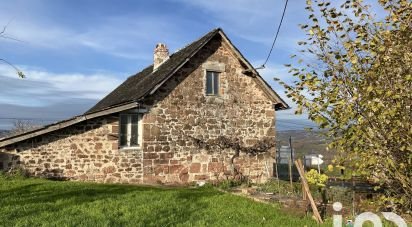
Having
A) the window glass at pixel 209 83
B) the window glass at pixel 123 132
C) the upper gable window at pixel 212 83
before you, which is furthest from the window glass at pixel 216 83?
the window glass at pixel 123 132

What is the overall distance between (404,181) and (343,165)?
830 millimetres

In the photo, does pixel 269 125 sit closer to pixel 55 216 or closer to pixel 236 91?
pixel 236 91

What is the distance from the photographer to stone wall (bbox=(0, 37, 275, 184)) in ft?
50.2

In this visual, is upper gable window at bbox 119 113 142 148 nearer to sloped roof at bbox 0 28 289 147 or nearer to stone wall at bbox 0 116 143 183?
stone wall at bbox 0 116 143 183

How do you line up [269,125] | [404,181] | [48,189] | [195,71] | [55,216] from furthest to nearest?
1. [269,125]
2. [195,71]
3. [48,189]
4. [55,216]
5. [404,181]

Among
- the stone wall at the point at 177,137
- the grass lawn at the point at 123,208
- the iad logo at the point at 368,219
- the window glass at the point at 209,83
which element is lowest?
the grass lawn at the point at 123,208

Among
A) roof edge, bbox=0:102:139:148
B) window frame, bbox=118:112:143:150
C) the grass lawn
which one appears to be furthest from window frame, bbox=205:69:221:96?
the grass lawn

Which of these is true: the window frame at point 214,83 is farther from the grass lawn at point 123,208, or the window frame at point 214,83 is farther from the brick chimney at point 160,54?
the grass lawn at point 123,208

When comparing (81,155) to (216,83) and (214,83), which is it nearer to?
(214,83)

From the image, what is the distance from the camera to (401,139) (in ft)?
17.4

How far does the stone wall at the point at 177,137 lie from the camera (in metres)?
15.3

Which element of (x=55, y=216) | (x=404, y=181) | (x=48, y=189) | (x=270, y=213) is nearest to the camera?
(x=404, y=181)

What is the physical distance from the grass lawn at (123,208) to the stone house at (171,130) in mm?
2107

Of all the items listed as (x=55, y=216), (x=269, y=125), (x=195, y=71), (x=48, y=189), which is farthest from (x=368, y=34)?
(x=269, y=125)
